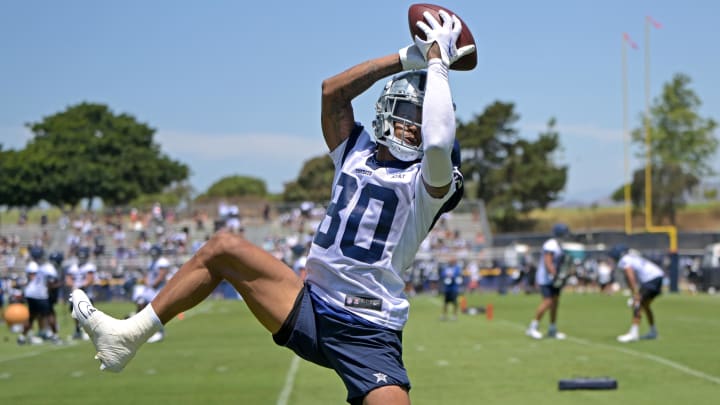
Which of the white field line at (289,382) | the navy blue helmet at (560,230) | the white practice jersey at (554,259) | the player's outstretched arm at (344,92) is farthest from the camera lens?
the navy blue helmet at (560,230)

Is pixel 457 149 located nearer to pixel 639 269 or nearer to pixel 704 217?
pixel 639 269

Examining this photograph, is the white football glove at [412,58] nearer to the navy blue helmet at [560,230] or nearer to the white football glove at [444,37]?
the white football glove at [444,37]

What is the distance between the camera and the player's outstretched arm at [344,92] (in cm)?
492

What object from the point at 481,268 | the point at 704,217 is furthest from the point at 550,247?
the point at 704,217

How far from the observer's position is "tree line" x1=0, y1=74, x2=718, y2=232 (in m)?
61.2

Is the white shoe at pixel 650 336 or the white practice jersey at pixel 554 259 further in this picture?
the white practice jersey at pixel 554 259

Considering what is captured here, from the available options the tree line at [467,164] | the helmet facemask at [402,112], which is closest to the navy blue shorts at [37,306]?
the helmet facemask at [402,112]

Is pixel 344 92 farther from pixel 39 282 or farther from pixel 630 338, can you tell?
pixel 39 282

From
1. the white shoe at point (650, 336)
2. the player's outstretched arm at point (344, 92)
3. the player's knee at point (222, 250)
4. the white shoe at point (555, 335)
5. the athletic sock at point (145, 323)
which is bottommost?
the white shoe at point (555, 335)

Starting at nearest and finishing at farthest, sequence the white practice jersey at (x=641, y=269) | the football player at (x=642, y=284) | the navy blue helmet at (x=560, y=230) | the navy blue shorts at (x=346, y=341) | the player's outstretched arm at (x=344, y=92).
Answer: the navy blue shorts at (x=346, y=341) < the player's outstretched arm at (x=344, y=92) < the football player at (x=642, y=284) < the white practice jersey at (x=641, y=269) < the navy blue helmet at (x=560, y=230)

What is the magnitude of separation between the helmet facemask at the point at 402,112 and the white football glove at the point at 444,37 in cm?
22

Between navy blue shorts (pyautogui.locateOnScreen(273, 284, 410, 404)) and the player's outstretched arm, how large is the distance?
89 centimetres

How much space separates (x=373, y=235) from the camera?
4.77m

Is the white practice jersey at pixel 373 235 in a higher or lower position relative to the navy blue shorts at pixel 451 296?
higher
